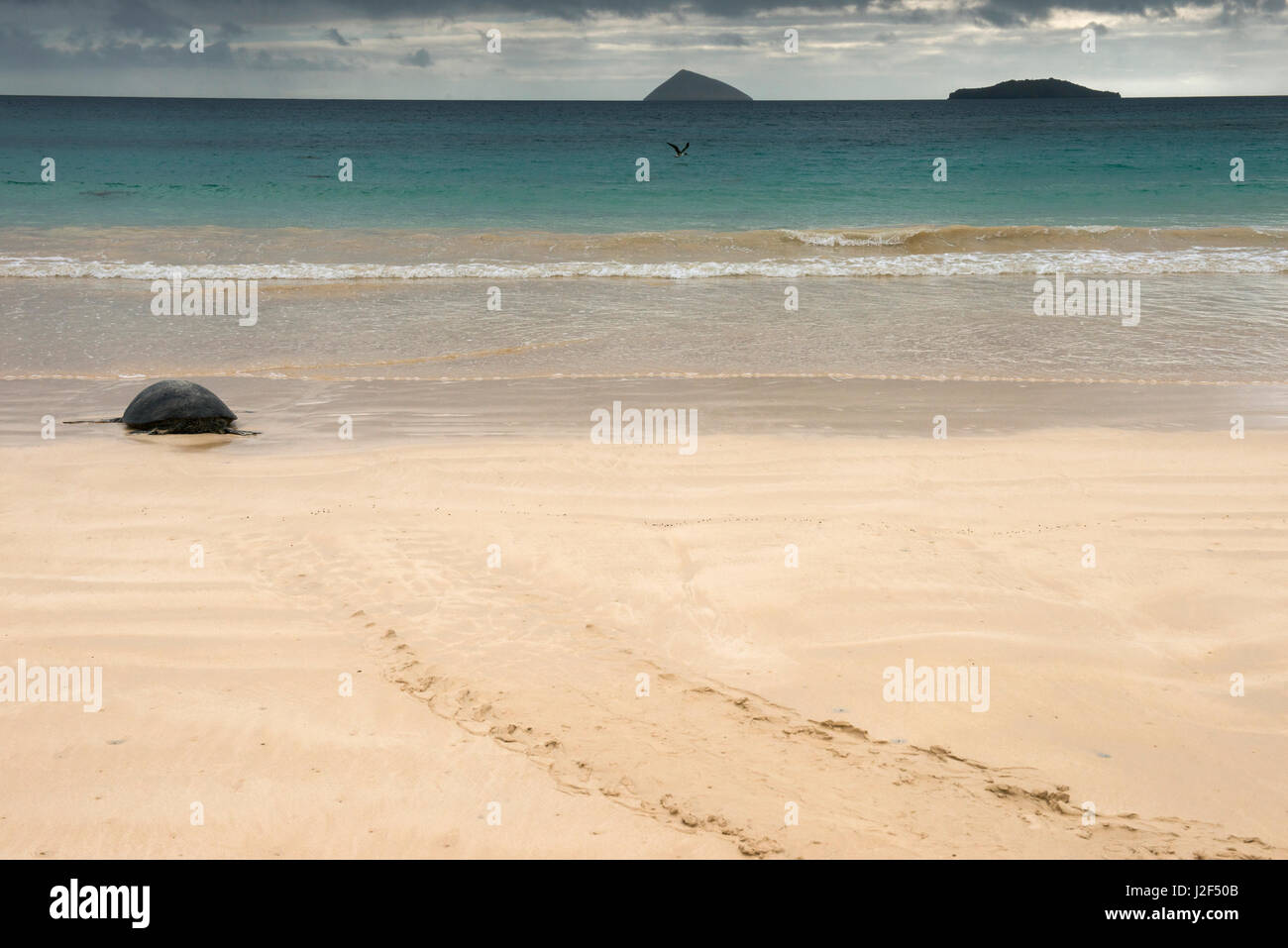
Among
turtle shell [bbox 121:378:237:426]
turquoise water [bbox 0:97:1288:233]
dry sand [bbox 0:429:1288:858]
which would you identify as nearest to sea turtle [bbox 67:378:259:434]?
turtle shell [bbox 121:378:237:426]

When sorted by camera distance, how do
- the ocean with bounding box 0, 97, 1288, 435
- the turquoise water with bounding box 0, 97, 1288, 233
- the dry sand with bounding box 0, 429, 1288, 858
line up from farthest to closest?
the turquoise water with bounding box 0, 97, 1288, 233, the ocean with bounding box 0, 97, 1288, 435, the dry sand with bounding box 0, 429, 1288, 858

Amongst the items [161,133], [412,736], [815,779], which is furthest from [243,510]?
[161,133]

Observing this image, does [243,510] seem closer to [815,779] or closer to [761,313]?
[815,779]

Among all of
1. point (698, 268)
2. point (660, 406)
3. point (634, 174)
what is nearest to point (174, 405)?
point (660, 406)

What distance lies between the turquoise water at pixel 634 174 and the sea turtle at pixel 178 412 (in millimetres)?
15799

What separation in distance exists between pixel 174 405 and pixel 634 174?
1232 inches

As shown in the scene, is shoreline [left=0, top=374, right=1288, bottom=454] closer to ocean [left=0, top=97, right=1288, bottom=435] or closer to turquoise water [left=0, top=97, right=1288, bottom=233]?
ocean [left=0, top=97, right=1288, bottom=435]

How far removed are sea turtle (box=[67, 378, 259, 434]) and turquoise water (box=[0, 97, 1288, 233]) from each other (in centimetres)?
1580

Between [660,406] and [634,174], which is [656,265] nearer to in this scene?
[660,406]

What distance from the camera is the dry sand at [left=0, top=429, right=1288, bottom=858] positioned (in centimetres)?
319

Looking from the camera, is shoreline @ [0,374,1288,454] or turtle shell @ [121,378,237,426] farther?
shoreline @ [0,374,1288,454]

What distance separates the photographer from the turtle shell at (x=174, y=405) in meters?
7.60

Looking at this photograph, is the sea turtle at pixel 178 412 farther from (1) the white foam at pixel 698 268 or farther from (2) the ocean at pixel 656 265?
(1) the white foam at pixel 698 268

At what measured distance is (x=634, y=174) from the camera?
120 ft
